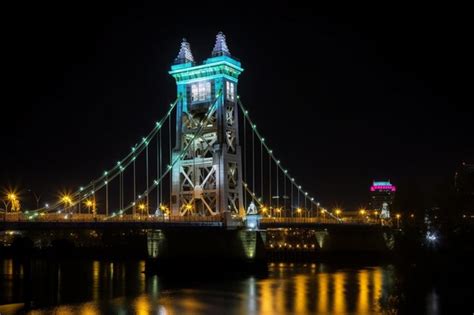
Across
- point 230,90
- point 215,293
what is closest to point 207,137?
point 230,90

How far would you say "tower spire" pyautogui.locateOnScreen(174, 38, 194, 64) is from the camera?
246ft

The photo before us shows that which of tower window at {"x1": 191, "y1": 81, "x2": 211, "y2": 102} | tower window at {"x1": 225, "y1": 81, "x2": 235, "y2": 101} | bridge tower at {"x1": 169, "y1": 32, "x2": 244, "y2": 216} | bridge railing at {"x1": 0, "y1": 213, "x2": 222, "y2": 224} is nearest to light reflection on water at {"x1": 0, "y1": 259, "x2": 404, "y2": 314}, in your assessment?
bridge railing at {"x1": 0, "y1": 213, "x2": 222, "y2": 224}

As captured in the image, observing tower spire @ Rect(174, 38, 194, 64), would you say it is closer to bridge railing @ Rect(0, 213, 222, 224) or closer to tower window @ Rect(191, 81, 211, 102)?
tower window @ Rect(191, 81, 211, 102)

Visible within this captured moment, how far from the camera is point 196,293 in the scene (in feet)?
173

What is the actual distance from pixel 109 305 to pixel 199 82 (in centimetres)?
3211

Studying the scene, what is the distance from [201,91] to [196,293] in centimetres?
2676

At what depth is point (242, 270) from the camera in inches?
2594

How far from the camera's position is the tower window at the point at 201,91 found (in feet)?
242

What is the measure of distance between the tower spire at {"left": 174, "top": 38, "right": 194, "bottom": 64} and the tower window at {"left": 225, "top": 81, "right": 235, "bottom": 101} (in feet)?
15.9

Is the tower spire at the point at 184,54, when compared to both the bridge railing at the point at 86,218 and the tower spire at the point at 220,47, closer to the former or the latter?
the tower spire at the point at 220,47

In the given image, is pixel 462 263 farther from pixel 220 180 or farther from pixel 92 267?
pixel 92 267

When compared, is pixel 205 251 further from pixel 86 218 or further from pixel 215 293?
pixel 215 293

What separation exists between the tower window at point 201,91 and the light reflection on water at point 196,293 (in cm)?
1731

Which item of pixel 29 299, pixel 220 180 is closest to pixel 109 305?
pixel 29 299
